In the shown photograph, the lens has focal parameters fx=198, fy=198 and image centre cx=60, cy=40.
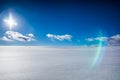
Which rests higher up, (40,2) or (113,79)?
(40,2)

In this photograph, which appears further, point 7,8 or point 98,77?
point 7,8

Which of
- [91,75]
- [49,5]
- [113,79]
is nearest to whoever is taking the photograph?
[113,79]

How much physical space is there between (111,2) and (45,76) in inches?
64.9

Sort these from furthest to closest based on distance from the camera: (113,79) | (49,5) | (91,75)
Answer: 1. (49,5)
2. (91,75)
3. (113,79)

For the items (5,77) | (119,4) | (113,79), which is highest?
(119,4)

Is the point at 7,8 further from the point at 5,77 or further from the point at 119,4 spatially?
the point at 119,4

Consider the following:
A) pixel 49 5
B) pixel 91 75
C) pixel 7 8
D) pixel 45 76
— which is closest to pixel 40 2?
pixel 49 5

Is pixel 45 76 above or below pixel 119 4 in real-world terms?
below

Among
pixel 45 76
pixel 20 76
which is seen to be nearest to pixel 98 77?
pixel 45 76

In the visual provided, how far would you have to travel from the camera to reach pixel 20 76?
3098 mm

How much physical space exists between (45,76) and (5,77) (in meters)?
0.61

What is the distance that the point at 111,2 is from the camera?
334 cm

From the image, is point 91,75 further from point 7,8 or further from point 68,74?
point 7,8

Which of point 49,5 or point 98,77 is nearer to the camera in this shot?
A: point 98,77
